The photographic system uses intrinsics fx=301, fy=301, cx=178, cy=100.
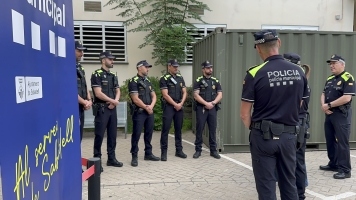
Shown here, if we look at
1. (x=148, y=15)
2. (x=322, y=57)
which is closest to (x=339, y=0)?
(x=322, y=57)

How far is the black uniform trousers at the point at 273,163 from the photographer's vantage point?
2959 mm

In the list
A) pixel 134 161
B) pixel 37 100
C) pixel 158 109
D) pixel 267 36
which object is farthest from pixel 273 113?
pixel 158 109

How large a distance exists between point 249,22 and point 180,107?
647 centimetres

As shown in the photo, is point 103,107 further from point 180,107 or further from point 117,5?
point 117,5

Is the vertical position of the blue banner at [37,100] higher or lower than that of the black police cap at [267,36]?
lower

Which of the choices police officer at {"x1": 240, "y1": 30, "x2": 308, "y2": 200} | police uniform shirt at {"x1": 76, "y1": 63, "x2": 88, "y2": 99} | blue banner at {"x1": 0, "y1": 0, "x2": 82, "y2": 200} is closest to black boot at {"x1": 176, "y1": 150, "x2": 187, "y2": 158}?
police uniform shirt at {"x1": 76, "y1": 63, "x2": 88, "y2": 99}

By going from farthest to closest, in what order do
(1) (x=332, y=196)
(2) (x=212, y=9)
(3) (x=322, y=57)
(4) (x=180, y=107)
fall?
(2) (x=212, y=9) < (3) (x=322, y=57) < (4) (x=180, y=107) < (1) (x=332, y=196)

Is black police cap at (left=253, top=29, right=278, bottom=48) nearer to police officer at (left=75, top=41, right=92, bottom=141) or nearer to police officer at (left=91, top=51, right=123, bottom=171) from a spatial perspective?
police officer at (left=75, top=41, right=92, bottom=141)

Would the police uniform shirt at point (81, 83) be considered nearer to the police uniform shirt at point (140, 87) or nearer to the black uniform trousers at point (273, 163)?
the police uniform shirt at point (140, 87)

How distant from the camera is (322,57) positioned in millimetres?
7000

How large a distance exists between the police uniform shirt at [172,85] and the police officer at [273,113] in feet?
11.7

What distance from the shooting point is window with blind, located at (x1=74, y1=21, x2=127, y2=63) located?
1078 centimetres

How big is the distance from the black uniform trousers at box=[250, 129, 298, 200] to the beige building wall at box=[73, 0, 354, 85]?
27.2 feet

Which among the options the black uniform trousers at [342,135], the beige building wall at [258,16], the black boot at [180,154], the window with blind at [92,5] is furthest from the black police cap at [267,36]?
the window with blind at [92,5]
